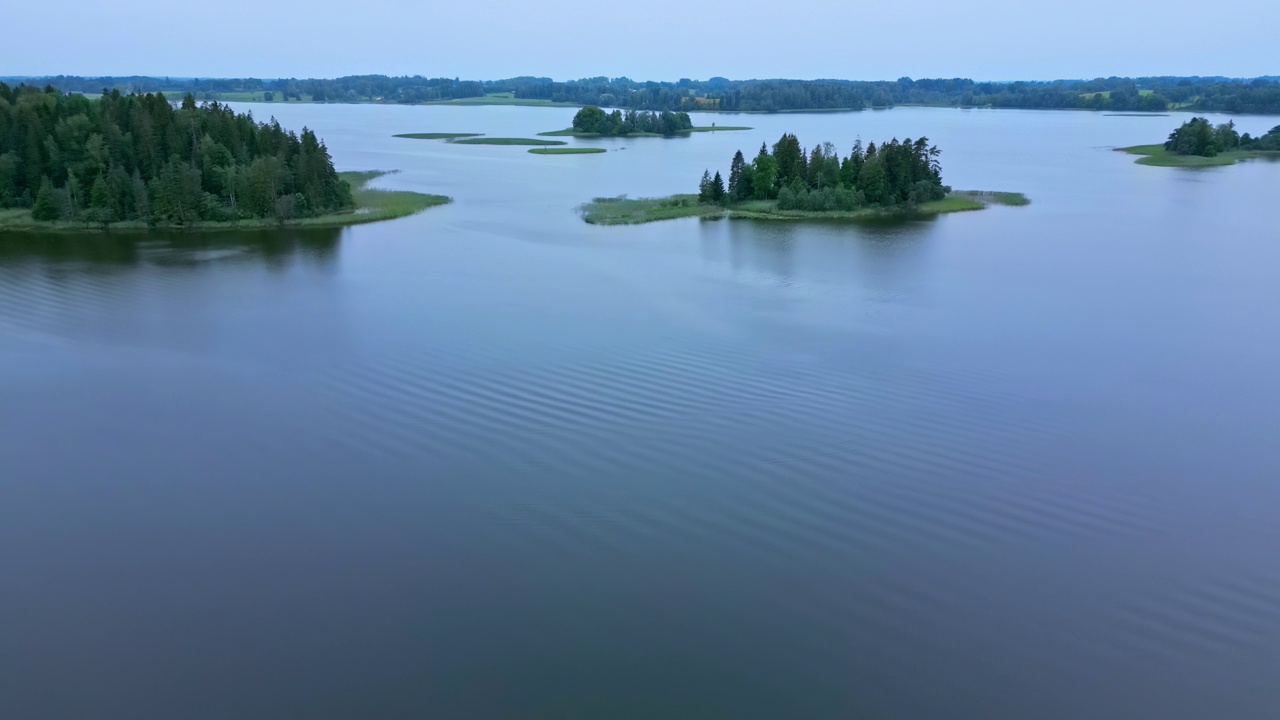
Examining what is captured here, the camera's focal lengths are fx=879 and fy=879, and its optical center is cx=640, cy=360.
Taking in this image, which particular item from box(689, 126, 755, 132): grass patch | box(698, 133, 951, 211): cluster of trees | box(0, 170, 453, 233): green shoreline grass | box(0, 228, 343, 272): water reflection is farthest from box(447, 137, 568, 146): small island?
box(0, 228, 343, 272): water reflection

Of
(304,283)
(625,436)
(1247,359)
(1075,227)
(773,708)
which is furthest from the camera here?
(1075,227)

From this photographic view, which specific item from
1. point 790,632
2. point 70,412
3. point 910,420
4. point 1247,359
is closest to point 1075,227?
point 1247,359

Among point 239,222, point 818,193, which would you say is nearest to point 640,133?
point 818,193

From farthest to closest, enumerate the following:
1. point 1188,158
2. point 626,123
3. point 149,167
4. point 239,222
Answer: point 626,123, point 1188,158, point 149,167, point 239,222

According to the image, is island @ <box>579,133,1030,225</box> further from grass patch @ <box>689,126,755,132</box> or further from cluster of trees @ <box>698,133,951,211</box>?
grass patch @ <box>689,126,755,132</box>

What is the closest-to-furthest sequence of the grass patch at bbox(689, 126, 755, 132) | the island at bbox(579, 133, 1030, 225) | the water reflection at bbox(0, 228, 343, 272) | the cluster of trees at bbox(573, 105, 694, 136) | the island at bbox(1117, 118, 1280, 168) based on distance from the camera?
the water reflection at bbox(0, 228, 343, 272), the island at bbox(579, 133, 1030, 225), the island at bbox(1117, 118, 1280, 168), the cluster of trees at bbox(573, 105, 694, 136), the grass patch at bbox(689, 126, 755, 132)

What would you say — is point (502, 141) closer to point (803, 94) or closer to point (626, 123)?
point (626, 123)

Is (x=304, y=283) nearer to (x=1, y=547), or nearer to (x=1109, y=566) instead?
(x=1, y=547)
